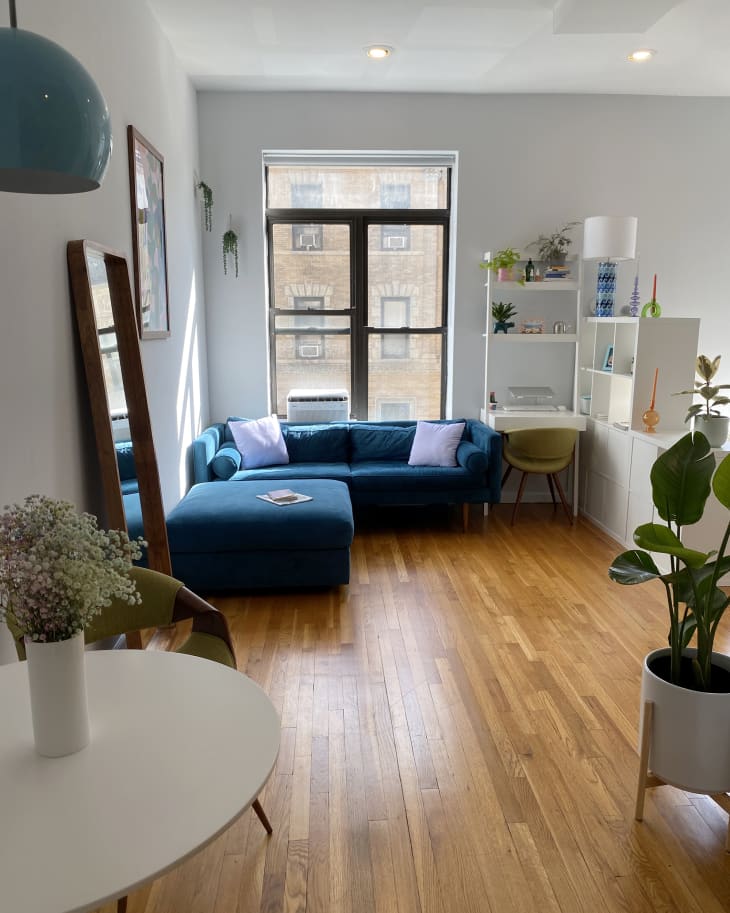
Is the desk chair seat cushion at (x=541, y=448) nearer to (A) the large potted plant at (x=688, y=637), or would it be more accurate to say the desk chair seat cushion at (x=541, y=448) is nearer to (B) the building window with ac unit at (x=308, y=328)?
(B) the building window with ac unit at (x=308, y=328)

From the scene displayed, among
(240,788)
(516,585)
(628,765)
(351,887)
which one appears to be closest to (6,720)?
(240,788)

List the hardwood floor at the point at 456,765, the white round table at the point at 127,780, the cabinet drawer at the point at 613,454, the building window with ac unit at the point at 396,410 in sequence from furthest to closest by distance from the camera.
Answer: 1. the building window with ac unit at the point at 396,410
2. the cabinet drawer at the point at 613,454
3. the hardwood floor at the point at 456,765
4. the white round table at the point at 127,780

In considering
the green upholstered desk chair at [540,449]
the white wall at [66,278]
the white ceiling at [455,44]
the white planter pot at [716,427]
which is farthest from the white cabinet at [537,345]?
the white wall at [66,278]

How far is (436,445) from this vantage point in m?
5.43

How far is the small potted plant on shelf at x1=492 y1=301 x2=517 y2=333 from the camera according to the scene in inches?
221

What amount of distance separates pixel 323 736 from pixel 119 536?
1.59 metres

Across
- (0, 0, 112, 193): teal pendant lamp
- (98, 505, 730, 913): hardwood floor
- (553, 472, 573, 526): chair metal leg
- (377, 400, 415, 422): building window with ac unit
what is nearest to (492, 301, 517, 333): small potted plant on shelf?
(377, 400, 415, 422): building window with ac unit

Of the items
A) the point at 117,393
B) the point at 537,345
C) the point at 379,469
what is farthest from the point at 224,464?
the point at 537,345

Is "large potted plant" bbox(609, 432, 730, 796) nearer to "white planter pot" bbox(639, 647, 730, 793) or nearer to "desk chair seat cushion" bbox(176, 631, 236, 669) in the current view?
"white planter pot" bbox(639, 647, 730, 793)

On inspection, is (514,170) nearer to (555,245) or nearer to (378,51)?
(555,245)

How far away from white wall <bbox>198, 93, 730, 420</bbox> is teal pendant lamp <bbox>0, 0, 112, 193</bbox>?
4.59 meters

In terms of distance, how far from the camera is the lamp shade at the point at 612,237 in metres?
5.17

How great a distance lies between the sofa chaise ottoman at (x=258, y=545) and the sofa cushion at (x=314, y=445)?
1535 millimetres

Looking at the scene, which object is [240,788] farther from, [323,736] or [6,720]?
[323,736]
